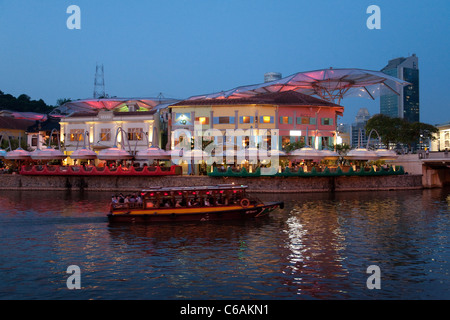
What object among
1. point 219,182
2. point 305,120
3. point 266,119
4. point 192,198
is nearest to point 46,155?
point 219,182

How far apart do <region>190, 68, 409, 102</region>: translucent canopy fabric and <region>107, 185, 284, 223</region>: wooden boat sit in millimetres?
42311

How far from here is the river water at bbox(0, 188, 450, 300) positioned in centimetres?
1549

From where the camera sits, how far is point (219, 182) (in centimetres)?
4975

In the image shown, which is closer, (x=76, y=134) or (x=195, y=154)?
(x=195, y=154)

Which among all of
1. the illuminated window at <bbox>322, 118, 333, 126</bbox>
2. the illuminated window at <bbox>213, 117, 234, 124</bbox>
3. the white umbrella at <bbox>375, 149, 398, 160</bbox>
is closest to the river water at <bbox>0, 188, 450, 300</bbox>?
the white umbrella at <bbox>375, 149, 398, 160</bbox>

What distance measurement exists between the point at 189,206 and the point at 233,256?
10.2 meters

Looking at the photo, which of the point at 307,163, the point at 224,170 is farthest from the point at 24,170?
the point at 307,163

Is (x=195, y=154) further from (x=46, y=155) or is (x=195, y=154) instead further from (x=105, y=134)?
(x=105, y=134)

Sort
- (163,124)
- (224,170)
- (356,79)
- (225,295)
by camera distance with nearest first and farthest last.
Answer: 1. (225,295)
2. (224,170)
3. (356,79)
4. (163,124)

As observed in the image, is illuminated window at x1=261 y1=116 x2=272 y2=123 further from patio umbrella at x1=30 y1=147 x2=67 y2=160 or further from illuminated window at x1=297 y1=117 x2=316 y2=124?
patio umbrella at x1=30 y1=147 x2=67 y2=160

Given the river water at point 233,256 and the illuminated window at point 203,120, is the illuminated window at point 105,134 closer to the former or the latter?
the illuminated window at point 203,120

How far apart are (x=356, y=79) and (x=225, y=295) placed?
201 feet

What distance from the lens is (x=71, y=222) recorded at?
1155 inches
